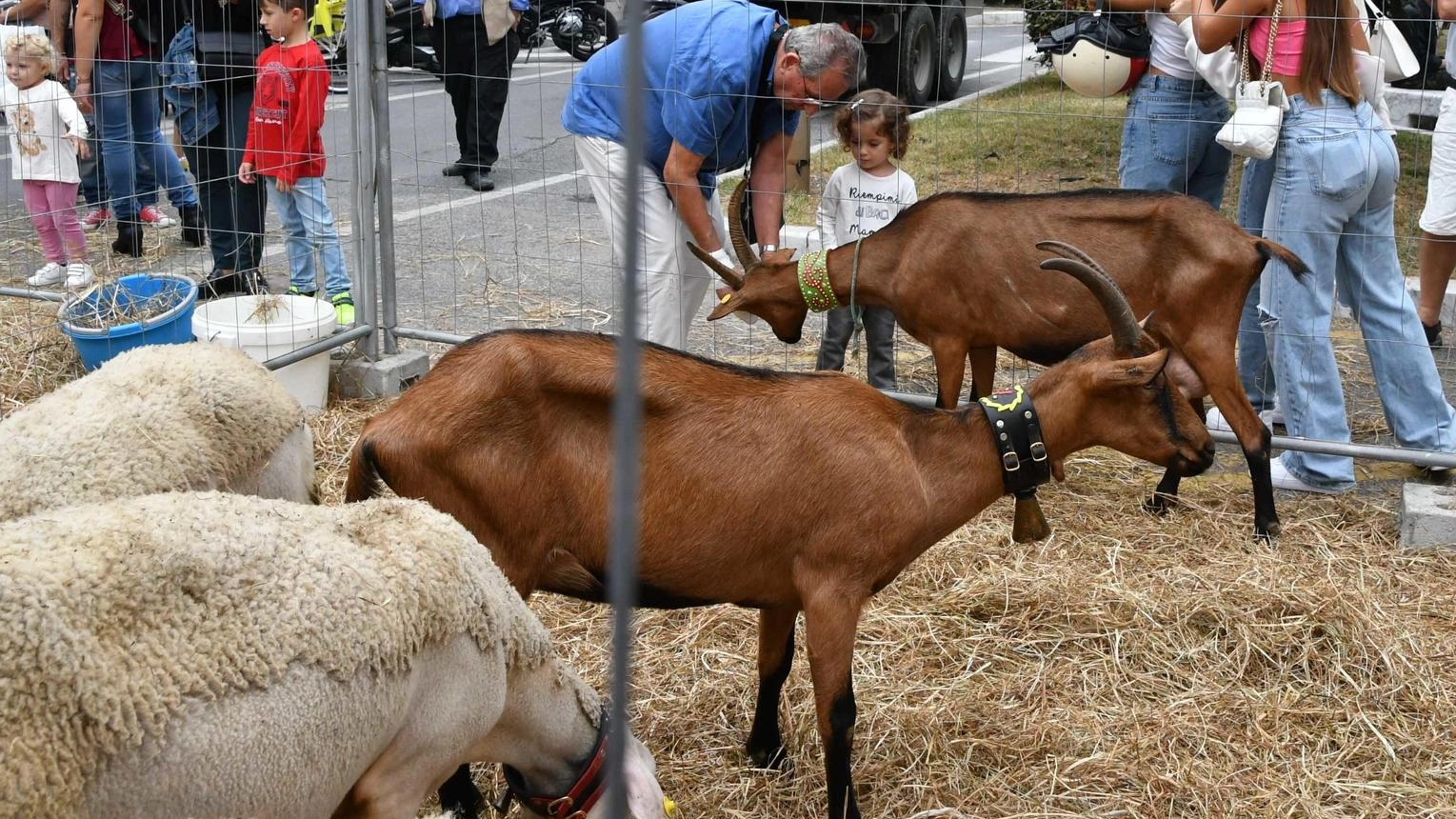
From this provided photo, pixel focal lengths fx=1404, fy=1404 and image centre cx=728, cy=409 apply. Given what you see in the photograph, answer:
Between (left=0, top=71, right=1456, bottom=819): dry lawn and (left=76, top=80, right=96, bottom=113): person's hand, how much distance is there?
3720mm

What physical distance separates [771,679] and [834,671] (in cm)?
39

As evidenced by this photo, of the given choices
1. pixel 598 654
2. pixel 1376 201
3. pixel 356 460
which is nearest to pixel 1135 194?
pixel 1376 201

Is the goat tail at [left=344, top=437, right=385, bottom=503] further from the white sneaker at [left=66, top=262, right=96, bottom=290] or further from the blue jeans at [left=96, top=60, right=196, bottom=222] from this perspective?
the blue jeans at [left=96, top=60, right=196, bottom=222]

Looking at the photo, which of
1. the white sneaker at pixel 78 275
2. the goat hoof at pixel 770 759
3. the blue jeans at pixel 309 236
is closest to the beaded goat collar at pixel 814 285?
the goat hoof at pixel 770 759

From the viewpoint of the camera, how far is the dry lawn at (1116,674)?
382 centimetres

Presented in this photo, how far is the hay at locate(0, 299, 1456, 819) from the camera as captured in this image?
3.82 m

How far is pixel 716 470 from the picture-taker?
11.6 feet

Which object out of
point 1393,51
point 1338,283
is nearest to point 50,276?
point 1338,283

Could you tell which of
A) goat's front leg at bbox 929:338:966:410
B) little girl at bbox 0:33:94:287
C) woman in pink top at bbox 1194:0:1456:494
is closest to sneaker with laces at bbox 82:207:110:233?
little girl at bbox 0:33:94:287

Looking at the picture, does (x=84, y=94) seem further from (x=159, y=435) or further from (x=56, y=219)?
(x=159, y=435)

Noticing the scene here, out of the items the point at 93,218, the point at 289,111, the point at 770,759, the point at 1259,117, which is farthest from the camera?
the point at 93,218

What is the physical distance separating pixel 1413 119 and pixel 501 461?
32.8 ft

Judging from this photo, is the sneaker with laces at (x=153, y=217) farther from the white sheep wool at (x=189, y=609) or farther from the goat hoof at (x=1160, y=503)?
the white sheep wool at (x=189, y=609)

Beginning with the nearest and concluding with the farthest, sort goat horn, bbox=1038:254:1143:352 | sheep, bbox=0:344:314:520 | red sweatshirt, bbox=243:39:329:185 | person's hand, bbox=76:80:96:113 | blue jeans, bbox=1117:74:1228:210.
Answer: sheep, bbox=0:344:314:520 → goat horn, bbox=1038:254:1143:352 → blue jeans, bbox=1117:74:1228:210 → red sweatshirt, bbox=243:39:329:185 → person's hand, bbox=76:80:96:113
